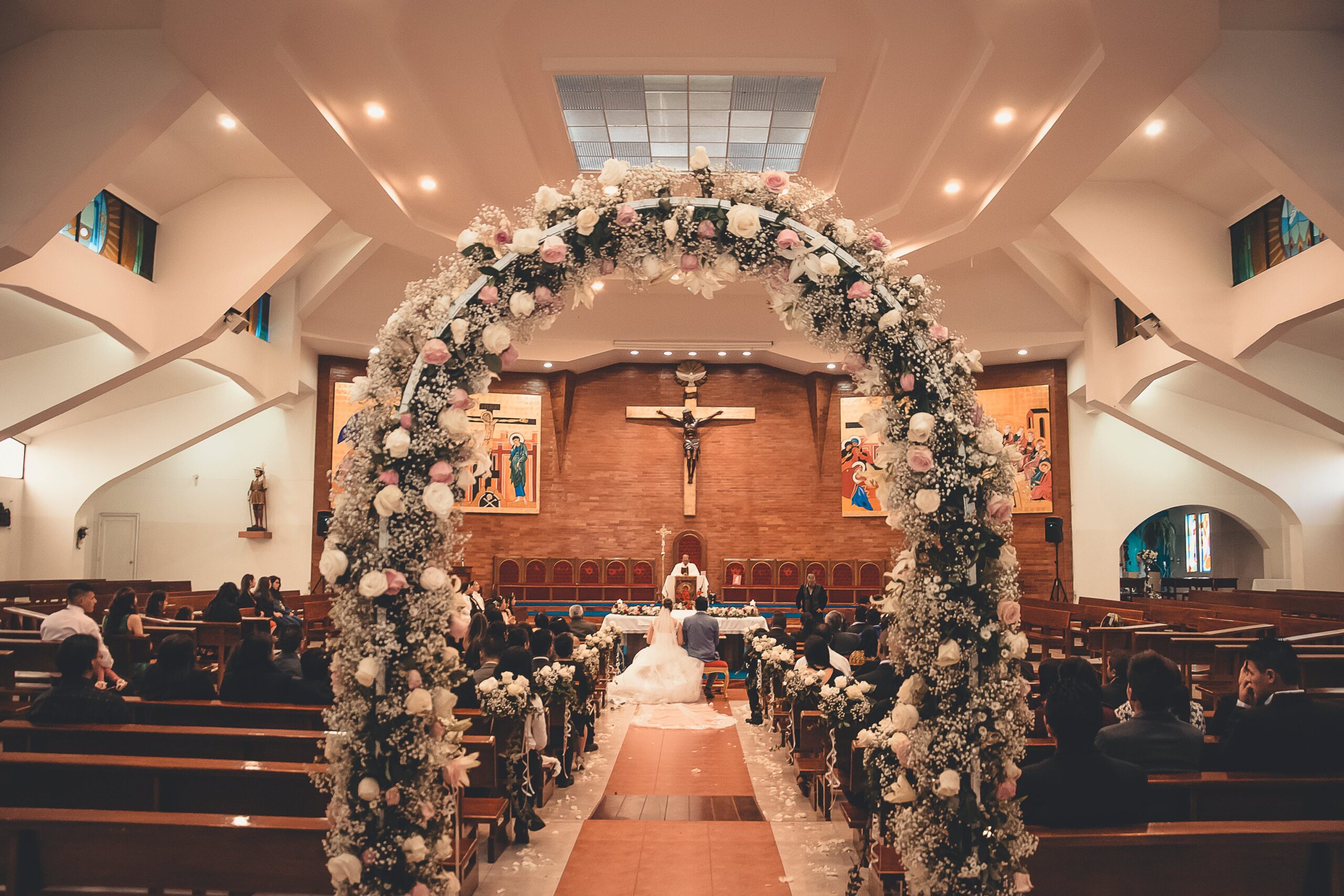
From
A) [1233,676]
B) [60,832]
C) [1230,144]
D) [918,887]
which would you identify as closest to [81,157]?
[60,832]

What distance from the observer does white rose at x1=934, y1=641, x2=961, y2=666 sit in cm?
332

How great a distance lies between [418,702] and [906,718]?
5.87ft

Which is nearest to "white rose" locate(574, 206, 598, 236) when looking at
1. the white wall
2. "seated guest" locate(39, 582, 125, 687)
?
"seated guest" locate(39, 582, 125, 687)

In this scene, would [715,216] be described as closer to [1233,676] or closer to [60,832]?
[60,832]

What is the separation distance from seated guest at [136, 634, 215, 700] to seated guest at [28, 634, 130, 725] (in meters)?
0.71

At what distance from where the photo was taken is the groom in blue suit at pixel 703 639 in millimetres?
10859

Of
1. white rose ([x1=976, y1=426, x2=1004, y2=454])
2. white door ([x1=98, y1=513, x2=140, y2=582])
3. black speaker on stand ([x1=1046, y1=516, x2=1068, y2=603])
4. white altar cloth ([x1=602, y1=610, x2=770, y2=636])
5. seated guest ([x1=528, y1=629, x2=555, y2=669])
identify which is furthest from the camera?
white door ([x1=98, y1=513, x2=140, y2=582])

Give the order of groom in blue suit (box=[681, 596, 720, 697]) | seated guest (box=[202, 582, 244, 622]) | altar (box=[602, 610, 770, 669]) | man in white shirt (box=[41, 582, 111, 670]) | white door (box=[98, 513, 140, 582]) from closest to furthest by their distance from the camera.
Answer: man in white shirt (box=[41, 582, 111, 670]) < seated guest (box=[202, 582, 244, 622]) < groom in blue suit (box=[681, 596, 720, 697]) < altar (box=[602, 610, 770, 669]) < white door (box=[98, 513, 140, 582])

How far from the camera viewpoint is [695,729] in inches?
342

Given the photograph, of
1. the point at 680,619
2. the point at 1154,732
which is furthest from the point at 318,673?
the point at 680,619

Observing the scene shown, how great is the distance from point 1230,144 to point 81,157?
8.91 metres

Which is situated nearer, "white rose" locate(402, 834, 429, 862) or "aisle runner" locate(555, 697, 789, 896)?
"white rose" locate(402, 834, 429, 862)

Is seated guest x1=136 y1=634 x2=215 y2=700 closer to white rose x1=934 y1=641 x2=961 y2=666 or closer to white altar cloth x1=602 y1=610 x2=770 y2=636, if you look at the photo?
white rose x1=934 y1=641 x2=961 y2=666

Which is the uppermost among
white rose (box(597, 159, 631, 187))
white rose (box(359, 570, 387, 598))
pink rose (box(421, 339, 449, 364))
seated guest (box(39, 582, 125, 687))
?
white rose (box(597, 159, 631, 187))
